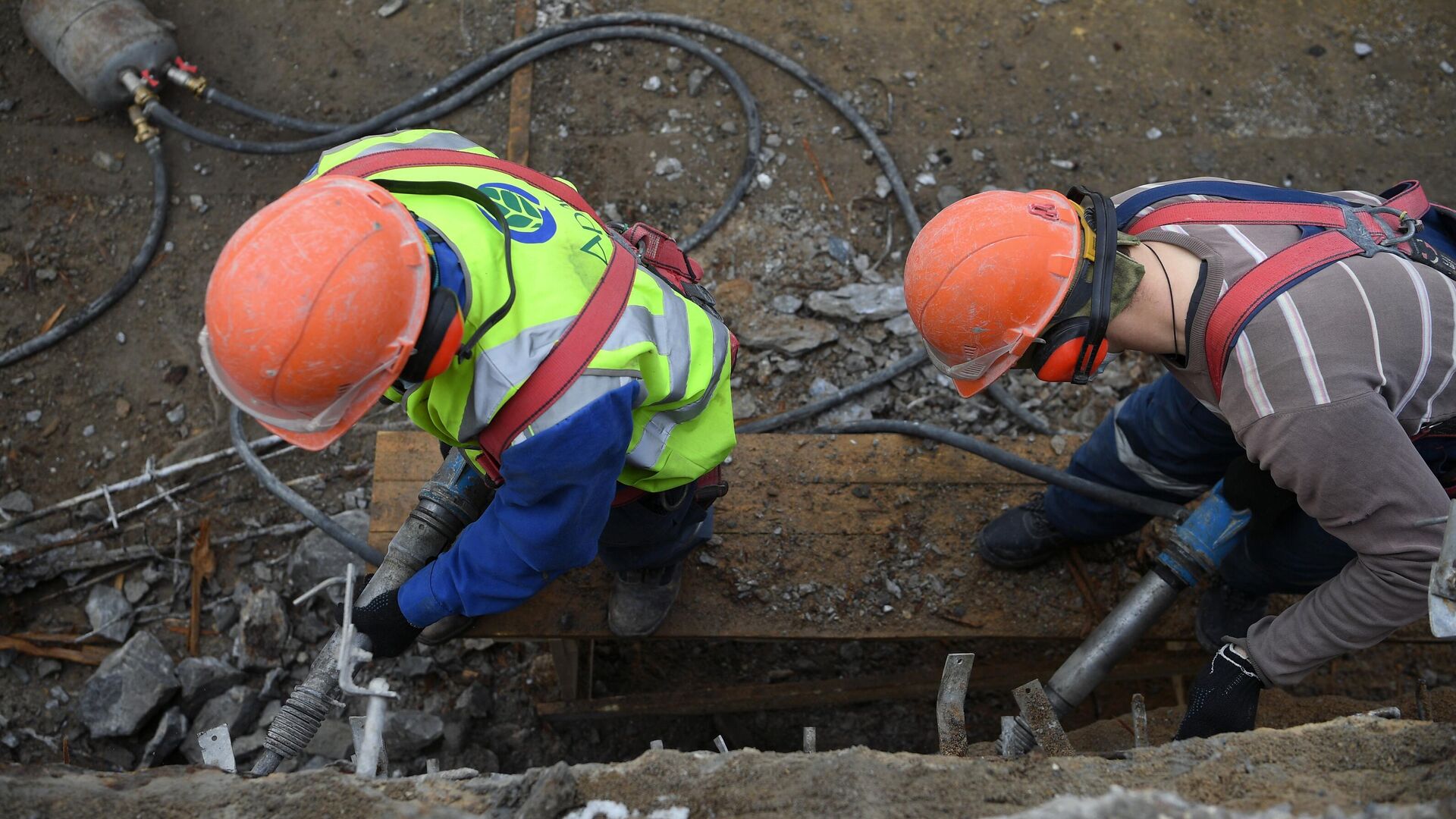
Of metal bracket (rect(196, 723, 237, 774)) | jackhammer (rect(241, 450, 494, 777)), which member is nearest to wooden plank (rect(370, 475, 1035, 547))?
jackhammer (rect(241, 450, 494, 777))

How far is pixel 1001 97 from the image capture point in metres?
4.52

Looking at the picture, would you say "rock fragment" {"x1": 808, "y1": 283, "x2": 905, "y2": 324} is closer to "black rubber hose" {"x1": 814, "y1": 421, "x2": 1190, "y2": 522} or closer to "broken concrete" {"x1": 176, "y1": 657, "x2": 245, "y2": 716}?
"black rubber hose" {"x1": 814, "y1": 421, "x2": 1190, "y2": 522}

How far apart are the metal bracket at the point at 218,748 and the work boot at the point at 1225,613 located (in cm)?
268

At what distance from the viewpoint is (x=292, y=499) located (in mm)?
3283

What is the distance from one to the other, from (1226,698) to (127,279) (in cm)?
439

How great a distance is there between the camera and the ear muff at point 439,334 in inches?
67.3

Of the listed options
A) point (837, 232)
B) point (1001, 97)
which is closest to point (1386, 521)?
point (837, 232)

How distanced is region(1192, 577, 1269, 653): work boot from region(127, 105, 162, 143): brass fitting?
459 cm

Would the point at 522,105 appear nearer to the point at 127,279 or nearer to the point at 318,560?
the point at 127,279

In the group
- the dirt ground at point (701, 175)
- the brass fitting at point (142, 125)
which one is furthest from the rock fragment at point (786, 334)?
the brass fitting at point (142, 125)

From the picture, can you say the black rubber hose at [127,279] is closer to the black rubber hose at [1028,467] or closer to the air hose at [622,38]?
the air hose at [622,38]

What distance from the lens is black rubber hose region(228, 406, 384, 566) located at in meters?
2.93

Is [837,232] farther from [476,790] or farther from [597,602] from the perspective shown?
[476,790]

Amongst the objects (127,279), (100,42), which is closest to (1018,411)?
(127,279)
